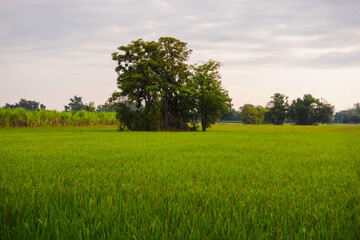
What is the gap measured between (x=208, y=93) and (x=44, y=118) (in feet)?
107

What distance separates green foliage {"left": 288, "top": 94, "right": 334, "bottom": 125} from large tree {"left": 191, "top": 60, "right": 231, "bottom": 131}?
3446 inches

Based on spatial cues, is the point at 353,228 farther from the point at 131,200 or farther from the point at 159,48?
the point at 159,48

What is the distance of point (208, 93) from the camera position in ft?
124

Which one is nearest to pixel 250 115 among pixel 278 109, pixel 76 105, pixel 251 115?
pixel 251 115

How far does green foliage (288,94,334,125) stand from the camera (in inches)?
4350

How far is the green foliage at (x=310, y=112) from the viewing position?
363 ft

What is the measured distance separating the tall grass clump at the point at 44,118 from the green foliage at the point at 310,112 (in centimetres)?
9567

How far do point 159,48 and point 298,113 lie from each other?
95.8m

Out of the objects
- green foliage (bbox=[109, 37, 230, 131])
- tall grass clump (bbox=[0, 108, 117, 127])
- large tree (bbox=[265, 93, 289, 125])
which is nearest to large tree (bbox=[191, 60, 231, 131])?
green foliage (bbox=[109, 37, 230, 131])

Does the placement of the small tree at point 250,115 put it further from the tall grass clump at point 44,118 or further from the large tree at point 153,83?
the large tree at point 153,83

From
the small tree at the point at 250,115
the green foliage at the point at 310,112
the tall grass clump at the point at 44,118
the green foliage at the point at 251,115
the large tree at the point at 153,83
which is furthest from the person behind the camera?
the green foliage at the point at 251,115

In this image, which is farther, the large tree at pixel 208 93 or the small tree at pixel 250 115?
the small tree at pixel 250 115

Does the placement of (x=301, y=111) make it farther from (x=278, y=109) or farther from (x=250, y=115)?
(x=250, y=115)

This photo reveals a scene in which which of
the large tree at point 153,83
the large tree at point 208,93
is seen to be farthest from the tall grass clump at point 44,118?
the large tree at point 208,93
